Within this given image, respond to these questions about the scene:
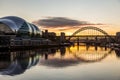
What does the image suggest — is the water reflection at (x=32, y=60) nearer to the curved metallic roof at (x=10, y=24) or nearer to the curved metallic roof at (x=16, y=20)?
the curved metallic roof at (x=10, y=24)

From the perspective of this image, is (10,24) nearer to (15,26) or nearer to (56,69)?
(15,26)

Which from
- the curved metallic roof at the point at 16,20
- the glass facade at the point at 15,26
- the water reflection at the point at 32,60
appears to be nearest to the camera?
the water reflection at the point at 32,60

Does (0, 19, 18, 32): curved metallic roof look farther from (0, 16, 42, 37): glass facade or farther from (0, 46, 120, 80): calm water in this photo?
(0, 46, 120, 80): calm water

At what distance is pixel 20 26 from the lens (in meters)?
146

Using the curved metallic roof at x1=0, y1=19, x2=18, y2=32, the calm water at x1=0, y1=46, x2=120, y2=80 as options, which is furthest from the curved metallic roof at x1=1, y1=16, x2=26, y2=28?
the calm water at x1=0, y1=46, x2=120, y2=80

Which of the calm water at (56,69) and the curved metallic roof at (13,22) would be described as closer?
the calm water at (56,69)

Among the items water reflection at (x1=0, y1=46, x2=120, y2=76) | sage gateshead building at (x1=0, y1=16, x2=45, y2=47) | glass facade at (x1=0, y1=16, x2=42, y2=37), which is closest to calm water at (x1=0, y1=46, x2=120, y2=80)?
water reflection at (x1=0, y1=46, x2=120, y2=76)

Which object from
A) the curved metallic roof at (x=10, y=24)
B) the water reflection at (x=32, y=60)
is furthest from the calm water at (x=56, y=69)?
the curved metallic roof at (x=10, y=24)

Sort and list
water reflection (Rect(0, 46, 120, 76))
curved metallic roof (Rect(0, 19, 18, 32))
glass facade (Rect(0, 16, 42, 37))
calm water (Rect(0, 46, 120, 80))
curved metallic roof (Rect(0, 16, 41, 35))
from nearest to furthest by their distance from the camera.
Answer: calm water (Rect(0, 46, 120, 80))
water reflection (Rect(0, 46, 120, 76))
curved metallic roof (Rect(0, 19, 18, 32))
glass facade (Rect(0, 16, 42, 37))
curved metallic roof (Rect(0, 16, 41, 35))

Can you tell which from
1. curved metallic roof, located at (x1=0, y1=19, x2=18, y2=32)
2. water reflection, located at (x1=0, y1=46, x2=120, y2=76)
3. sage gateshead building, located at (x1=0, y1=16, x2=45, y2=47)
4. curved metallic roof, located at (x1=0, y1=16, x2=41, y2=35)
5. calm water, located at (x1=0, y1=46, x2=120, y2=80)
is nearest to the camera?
calm water, located at (x1=0, y1=46, x2=120, y2=80)

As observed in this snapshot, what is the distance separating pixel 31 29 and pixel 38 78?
458 ft

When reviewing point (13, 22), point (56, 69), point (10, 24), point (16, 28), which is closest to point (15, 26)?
point (16, 28)

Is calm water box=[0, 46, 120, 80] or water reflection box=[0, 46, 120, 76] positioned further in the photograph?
water reflection box=[0, 46, 120, 76]

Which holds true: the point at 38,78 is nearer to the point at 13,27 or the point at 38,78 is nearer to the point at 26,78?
the point at 26,78
